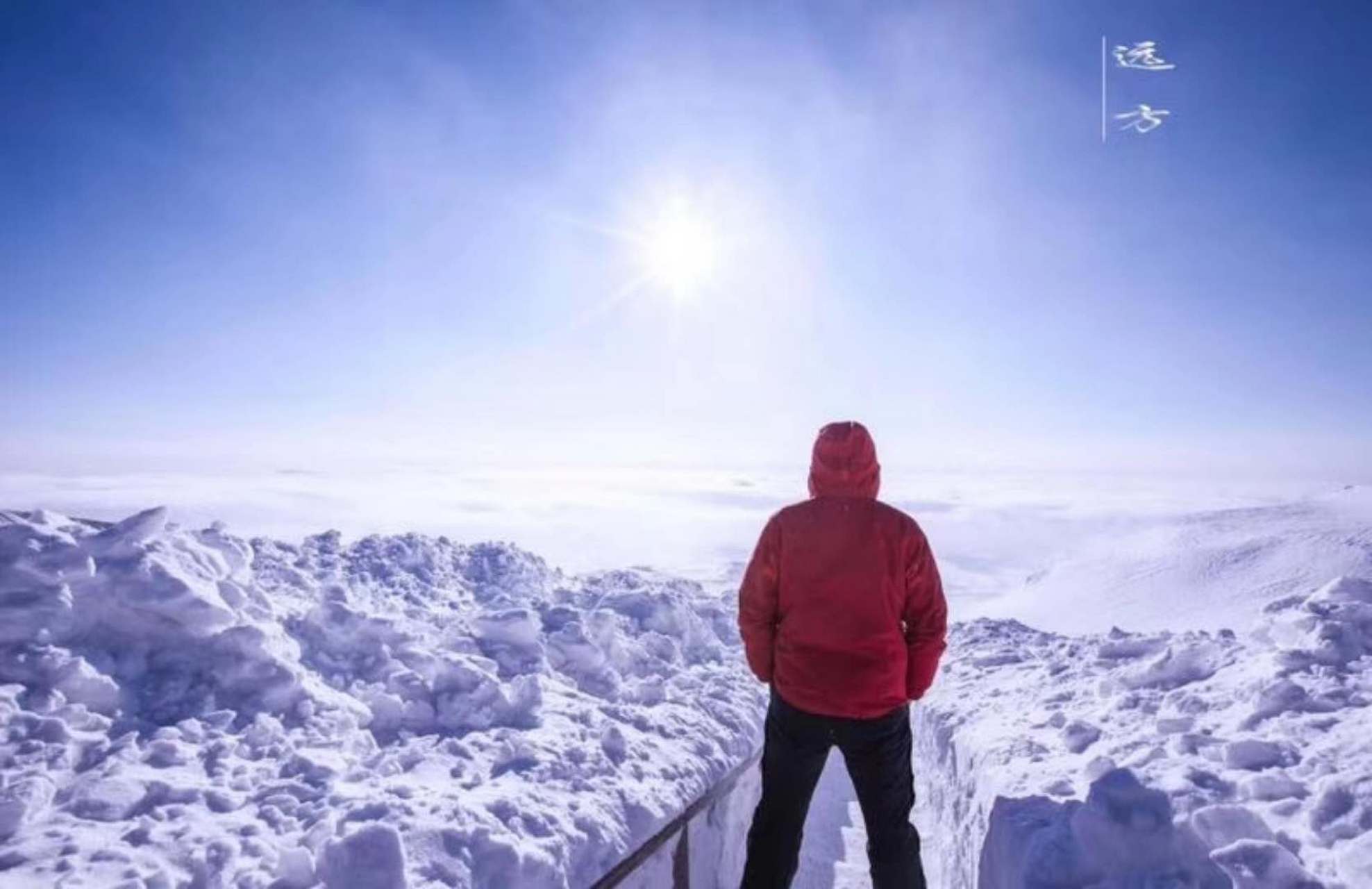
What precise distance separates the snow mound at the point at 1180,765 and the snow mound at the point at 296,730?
194 centimetres

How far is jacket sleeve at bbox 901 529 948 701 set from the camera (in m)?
2.81

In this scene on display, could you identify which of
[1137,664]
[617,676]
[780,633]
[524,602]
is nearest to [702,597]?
[524,602]

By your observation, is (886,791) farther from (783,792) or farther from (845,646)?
(845,646)

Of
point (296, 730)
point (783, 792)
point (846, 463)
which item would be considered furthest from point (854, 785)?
point (296, 730)

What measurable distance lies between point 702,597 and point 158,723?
7865 millimetres

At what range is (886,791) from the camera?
2783mm

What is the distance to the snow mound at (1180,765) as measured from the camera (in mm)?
2861

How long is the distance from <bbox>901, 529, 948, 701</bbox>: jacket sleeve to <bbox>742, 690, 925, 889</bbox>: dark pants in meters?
0.14

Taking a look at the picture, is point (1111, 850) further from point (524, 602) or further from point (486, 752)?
point (524, 602)

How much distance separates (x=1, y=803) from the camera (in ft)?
10.2

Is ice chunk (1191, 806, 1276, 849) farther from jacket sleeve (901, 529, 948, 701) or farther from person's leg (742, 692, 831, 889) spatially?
person's leg (742, 692, 831, 889)

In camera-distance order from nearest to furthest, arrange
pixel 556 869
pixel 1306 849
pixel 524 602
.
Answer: pixel 1306 849, pixel 556 869, pixel 524 602

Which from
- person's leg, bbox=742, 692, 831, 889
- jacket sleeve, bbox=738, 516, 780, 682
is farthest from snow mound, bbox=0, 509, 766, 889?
jacket sleeve, bbox=738, 516, 780, 682

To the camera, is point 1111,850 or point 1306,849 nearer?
point 1306,849
